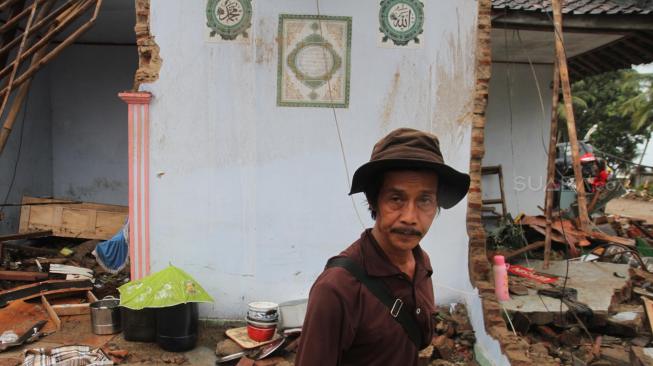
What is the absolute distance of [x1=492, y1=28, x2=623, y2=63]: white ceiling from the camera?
7633 mm

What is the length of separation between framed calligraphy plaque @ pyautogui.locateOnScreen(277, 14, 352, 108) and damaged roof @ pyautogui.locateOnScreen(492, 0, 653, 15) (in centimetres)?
342

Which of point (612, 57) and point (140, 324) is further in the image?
point (612, 57)

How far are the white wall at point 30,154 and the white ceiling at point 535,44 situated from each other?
8358 millimetres

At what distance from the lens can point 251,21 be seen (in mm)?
4785

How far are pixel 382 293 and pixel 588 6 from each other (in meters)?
7.57

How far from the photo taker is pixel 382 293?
153cm

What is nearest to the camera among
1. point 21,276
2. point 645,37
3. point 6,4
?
point 21,276

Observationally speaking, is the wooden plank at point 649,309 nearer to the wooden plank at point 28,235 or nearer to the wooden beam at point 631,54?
the wooden beam at point 631,54

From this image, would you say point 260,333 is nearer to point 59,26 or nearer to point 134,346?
point 134,346

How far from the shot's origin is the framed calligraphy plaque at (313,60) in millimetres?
4809

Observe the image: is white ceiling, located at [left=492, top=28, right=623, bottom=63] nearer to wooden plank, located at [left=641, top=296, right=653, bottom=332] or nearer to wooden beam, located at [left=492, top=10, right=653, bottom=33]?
wooden beam, located at [left=492, top=10, right=653, bottom=33]

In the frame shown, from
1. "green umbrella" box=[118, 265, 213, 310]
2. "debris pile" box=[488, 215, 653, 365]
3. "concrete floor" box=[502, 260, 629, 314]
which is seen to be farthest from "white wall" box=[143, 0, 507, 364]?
"debris pile" box=[488, 215, 653, 365]

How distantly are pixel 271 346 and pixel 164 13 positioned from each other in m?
3.56

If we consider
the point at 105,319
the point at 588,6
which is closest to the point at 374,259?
the point at 105,319
